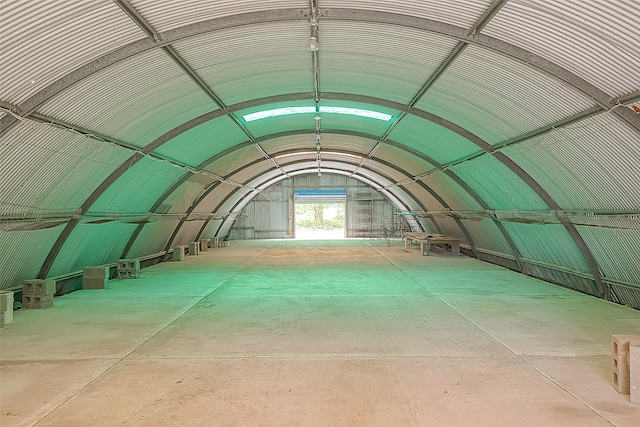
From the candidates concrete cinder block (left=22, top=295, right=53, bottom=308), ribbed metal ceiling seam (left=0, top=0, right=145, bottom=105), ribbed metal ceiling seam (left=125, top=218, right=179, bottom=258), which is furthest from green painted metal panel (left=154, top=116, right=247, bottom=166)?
ribbed metal ceiling seam (left=0, top=0, right=145, bottom=105)

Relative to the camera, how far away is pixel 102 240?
45.4 ft

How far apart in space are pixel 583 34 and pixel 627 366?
14.4 ft

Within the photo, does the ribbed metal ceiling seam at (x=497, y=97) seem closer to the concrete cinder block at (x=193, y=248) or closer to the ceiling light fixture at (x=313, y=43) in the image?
the ceiling light fixture at (x=313, y=43)

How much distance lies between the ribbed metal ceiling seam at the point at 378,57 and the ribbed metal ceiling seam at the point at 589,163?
2932 mm

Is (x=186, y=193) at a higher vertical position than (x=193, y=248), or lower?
higher

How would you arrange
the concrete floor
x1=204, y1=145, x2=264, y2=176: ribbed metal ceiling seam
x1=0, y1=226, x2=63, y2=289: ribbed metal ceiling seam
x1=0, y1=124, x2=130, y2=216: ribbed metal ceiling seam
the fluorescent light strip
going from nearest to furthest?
the concrete floor, x1=0, y1=124, x2=130, y2=216: ribbed metal ceiling seam, x1=0, y1=226, x2=63, y2=289: ribbed metal ceiling seam, the fluorescent light strip, x1=204, y1=145, x2=264, y2=176: ribbed metal ceiling seam

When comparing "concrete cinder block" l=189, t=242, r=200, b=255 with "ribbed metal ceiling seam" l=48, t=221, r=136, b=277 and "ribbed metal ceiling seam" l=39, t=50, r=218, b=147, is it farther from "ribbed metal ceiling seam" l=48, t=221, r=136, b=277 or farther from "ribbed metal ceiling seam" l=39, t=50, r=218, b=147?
"ribbed metal ceiling seam" l=39, t=50, r=218, b=147

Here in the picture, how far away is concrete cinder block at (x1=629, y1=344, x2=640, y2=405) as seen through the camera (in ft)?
15.9

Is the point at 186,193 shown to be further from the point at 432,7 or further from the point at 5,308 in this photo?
the point at 432,7

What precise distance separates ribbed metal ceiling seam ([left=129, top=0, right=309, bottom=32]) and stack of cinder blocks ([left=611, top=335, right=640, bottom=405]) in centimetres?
645

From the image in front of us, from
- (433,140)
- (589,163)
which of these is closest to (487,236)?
(433,140)

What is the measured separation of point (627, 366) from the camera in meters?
5.07

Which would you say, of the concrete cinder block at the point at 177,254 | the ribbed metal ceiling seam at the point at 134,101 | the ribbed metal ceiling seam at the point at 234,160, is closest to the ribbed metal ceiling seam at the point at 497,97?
the ribbed metal ceiling seam at the point at 134,101

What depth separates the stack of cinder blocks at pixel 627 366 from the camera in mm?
4867
